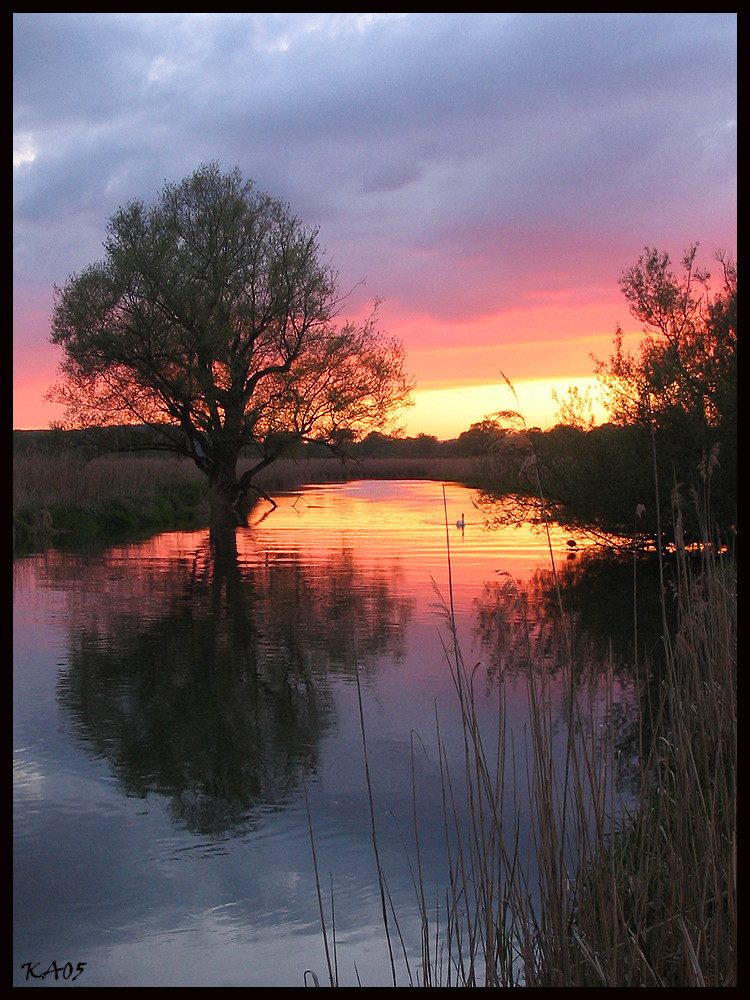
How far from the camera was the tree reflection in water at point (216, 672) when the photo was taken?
5.23m

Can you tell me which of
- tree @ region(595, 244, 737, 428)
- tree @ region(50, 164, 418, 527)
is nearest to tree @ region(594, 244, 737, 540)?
tree @ region(595, 244, 737, 428)

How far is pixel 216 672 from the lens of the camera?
7.70 m

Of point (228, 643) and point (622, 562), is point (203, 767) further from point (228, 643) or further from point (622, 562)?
point (622, 562)

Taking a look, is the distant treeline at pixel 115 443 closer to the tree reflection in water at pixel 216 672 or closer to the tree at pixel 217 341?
the tree at pixel 217 341

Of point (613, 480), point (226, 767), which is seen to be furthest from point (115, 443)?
point (226, 767)

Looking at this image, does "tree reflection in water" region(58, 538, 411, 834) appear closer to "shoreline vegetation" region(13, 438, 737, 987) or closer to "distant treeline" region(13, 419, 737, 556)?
"shoreline vegetation" region(13, 438, 737, 987)

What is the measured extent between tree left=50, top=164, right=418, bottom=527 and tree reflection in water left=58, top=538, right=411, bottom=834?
1073 centimetres

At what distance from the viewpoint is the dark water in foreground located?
11.7 ft

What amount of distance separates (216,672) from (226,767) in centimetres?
240

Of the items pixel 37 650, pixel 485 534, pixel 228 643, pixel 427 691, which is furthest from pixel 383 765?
pixel 485 534

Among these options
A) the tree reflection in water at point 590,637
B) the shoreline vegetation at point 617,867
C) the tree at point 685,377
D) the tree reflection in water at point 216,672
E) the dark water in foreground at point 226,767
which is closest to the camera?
the shoreline vegetation at point 617,867

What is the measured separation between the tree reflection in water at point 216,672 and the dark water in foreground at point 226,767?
2 cm

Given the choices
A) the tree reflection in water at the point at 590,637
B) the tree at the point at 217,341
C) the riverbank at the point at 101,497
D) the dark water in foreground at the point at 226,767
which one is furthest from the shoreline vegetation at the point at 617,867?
the tree at the point at 217,341
